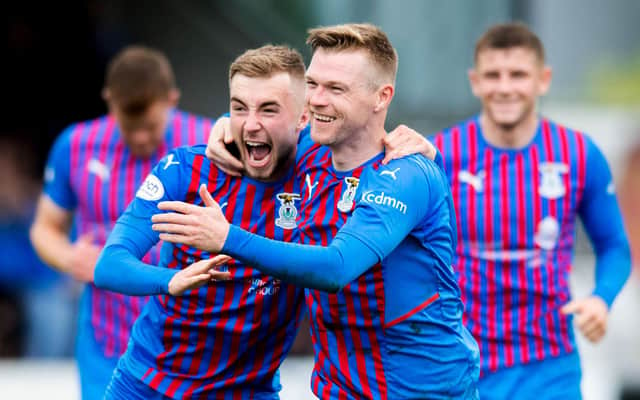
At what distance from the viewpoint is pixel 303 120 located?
3.85 metres

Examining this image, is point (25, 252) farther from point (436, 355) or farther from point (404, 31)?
point (436, 355)

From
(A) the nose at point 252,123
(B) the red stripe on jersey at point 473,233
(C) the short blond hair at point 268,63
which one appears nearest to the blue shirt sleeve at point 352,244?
(A) the nose at point 252,123

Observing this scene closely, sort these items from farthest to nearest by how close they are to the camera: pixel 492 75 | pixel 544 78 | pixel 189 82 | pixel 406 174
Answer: pixel 189 82 < pixel 544 78 < pixel 492 75 < pixel 406 174

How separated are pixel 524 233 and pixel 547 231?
104 millimetres

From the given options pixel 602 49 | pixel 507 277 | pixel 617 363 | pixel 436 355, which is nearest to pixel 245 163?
pixel 436 355

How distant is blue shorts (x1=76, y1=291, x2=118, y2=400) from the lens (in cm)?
504

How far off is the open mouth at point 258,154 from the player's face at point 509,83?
1.46 m

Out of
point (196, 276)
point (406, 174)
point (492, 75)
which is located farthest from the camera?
point (492, 75)

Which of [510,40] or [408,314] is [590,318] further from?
[510,40]

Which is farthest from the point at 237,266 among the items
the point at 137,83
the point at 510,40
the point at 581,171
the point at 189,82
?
the point at 189,82

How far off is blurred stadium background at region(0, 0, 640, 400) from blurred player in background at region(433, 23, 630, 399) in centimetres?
306

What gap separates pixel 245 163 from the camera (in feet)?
12.3

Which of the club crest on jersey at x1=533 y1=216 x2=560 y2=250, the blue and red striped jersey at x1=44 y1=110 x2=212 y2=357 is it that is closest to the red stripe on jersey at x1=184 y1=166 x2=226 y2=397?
the blue and red striped jersey at x1=44 y1=110 x2=212 y2=357

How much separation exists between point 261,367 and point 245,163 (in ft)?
2.48
